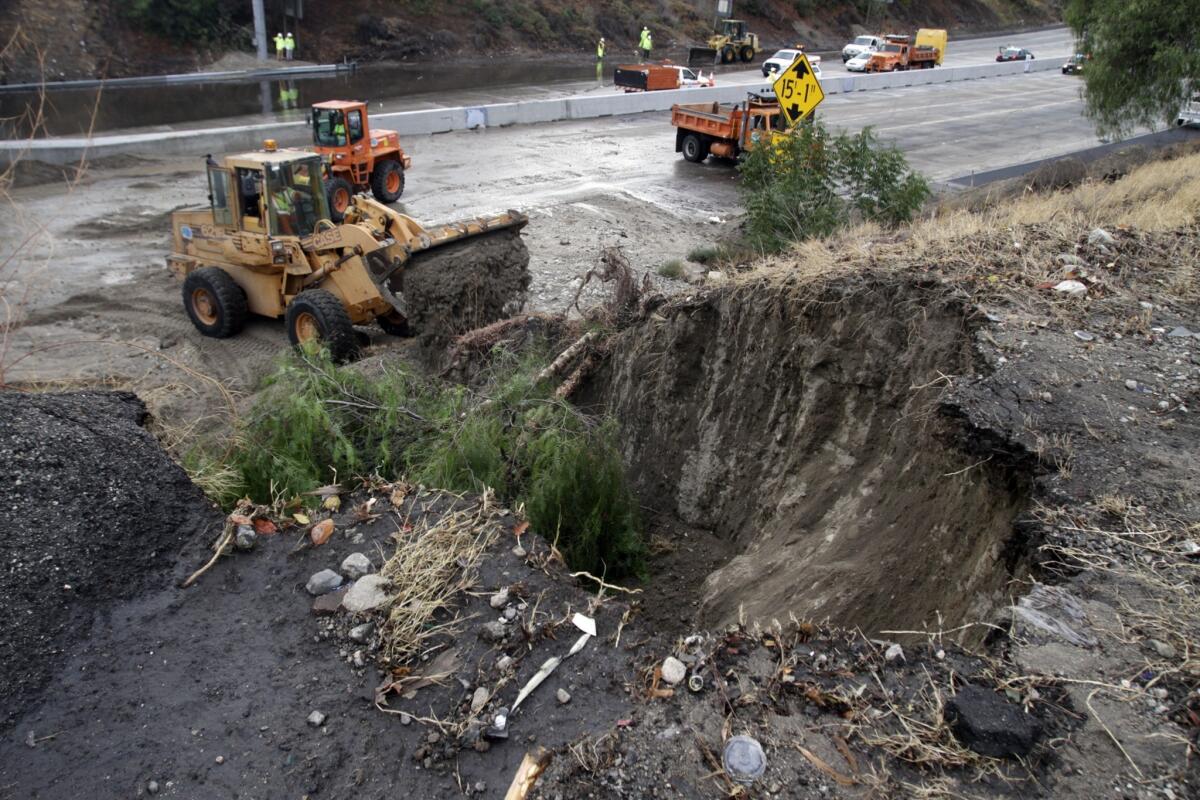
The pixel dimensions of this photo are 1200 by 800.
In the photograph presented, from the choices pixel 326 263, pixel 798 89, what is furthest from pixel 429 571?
pixel 798 89

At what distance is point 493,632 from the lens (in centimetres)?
446

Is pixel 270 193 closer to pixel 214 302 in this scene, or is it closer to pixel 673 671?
pixel 214 302

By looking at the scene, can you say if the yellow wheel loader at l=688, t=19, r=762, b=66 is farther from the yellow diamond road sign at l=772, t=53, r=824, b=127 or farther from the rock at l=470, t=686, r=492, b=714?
the rock at l=470, t=686, r=492, b=714

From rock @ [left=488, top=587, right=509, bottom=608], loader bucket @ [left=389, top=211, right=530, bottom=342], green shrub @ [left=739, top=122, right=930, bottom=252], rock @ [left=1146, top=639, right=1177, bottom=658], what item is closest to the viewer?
rock @ [left=1146, top=639, right=1177, bottom=658]

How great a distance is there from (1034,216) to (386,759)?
8455 millimetres

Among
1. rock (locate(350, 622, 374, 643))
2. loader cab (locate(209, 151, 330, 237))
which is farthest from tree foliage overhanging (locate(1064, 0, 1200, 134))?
rock (locate(350, 622, 374, 643))

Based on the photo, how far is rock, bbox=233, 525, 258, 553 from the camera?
205 inches

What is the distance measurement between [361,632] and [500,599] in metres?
0.75

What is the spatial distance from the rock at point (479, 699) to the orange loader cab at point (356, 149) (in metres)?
15.6

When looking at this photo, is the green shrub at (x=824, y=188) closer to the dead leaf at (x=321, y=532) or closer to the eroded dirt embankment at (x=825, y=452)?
the eroded dirt embankment at (x=825, y=452)

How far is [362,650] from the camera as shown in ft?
14.7

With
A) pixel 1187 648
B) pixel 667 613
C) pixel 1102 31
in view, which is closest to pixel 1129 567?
pixel 1187 648

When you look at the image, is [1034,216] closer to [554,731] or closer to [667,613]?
[667,613]

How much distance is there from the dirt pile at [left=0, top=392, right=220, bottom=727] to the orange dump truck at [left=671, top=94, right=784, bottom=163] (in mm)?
19357
